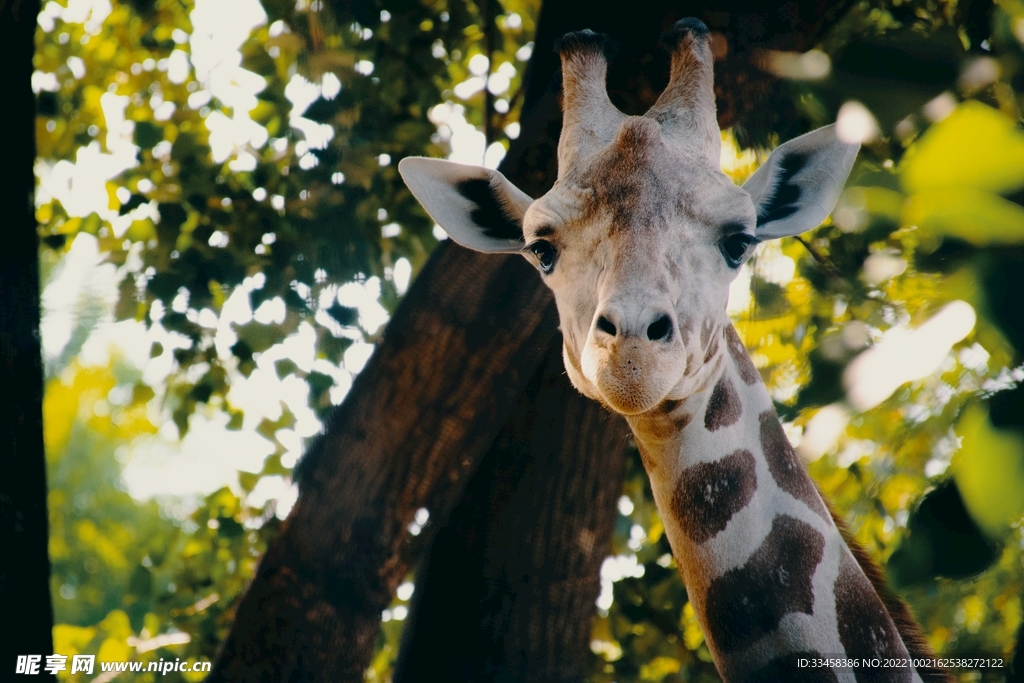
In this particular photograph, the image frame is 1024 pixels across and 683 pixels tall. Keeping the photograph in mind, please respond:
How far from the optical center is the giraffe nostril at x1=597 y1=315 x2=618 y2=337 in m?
1.68

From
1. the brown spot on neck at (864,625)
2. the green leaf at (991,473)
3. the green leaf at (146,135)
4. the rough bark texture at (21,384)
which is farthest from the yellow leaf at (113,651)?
the green leaf at (991,473)

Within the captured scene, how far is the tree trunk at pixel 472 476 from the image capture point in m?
2.64

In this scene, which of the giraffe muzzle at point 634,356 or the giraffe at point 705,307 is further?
the giraffe at point 705,307

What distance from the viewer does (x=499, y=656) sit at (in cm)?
291

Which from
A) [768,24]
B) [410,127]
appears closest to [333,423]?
[410,127]

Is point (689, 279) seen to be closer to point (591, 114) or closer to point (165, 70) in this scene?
point (591, 114)

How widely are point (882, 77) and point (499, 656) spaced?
8.46 ft

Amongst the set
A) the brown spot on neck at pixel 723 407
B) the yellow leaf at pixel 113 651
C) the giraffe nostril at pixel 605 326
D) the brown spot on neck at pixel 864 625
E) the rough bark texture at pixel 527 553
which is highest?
the giraffe nostril at pixel 605 326

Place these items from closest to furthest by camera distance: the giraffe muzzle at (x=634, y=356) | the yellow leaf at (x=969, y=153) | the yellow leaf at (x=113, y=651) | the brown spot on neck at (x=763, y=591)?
1. the yellow leaf at (x=969, y=153)
2. the giraffe muzzle at (x=634, y=356)
3. the brown spot on neck at (x=763, y=591)
4. the yellow leaf at (x=113, y=651)

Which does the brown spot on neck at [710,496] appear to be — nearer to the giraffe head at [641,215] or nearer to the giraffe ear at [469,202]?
the giraffe head at [641,215]

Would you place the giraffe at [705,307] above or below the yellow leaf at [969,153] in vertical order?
below

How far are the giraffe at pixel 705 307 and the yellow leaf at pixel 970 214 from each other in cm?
110

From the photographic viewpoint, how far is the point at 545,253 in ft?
7.04

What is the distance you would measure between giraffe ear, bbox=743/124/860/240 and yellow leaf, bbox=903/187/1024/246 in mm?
1525
